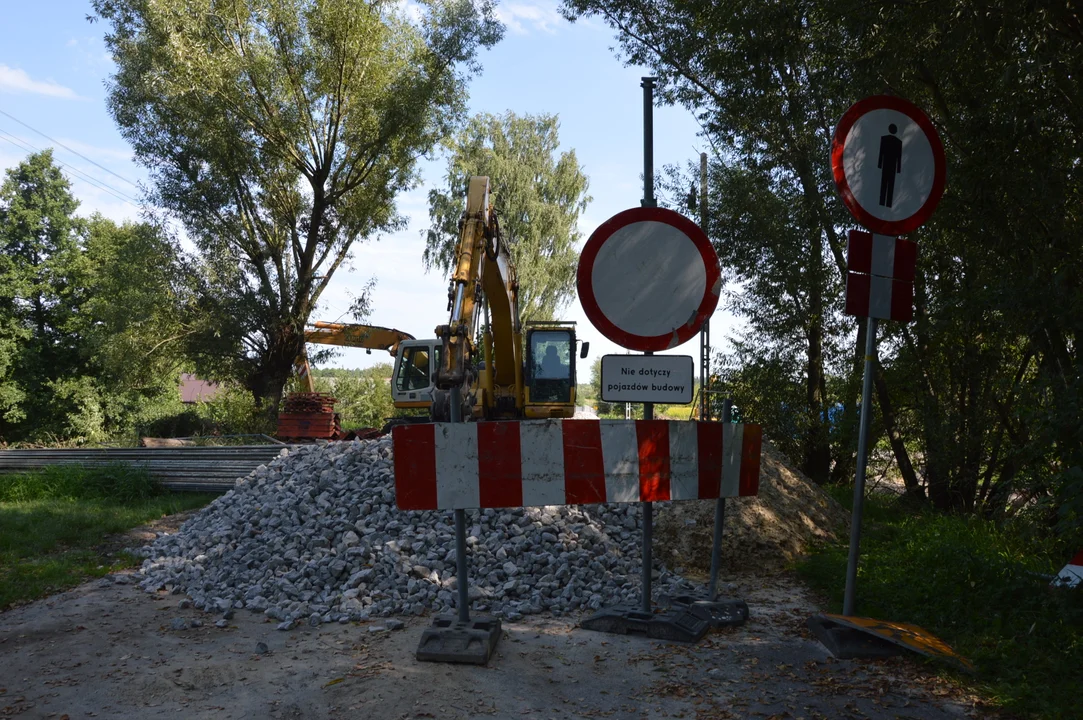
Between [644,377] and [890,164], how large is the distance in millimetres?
1951

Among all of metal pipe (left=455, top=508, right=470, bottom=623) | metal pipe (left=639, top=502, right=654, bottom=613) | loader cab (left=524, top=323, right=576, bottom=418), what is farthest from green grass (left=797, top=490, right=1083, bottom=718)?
loader cab (left=524, top=323, right=576, bottom=418)

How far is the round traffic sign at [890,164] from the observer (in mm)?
4801

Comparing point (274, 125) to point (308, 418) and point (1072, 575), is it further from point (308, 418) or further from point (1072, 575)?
point (1072, 575)

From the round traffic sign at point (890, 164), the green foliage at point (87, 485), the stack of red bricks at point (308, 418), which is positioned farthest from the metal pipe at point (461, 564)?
the stack of red bricks at point (308, 418)

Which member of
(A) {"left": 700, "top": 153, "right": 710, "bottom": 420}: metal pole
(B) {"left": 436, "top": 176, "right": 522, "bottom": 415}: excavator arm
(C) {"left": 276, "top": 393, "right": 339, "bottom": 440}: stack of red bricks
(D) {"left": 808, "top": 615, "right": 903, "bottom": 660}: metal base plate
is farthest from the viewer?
(C) {"left": 276, "top": 393, "right": 339, "bottom": 440}: stack of red bricks

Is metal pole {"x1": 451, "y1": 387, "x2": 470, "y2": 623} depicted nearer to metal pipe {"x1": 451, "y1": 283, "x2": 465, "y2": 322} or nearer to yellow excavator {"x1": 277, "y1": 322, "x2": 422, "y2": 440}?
metal pipe {"x1": 451, "y1": 283, "x2": 465, "y2": 322}

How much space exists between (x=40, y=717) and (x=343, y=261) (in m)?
22.9

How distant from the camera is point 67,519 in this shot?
390 inches

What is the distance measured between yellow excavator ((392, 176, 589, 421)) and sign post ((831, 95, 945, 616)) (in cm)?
457

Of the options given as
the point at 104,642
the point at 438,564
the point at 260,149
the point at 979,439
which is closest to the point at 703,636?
the point at 438,564

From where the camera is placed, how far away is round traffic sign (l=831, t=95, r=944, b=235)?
4801 millimetres

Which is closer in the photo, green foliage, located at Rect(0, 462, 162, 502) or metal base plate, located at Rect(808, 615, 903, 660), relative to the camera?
metal base plate, located at Rect(808, 615, 903, 660)

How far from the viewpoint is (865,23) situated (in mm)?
5816

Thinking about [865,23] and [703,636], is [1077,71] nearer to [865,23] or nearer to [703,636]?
[865,23]
